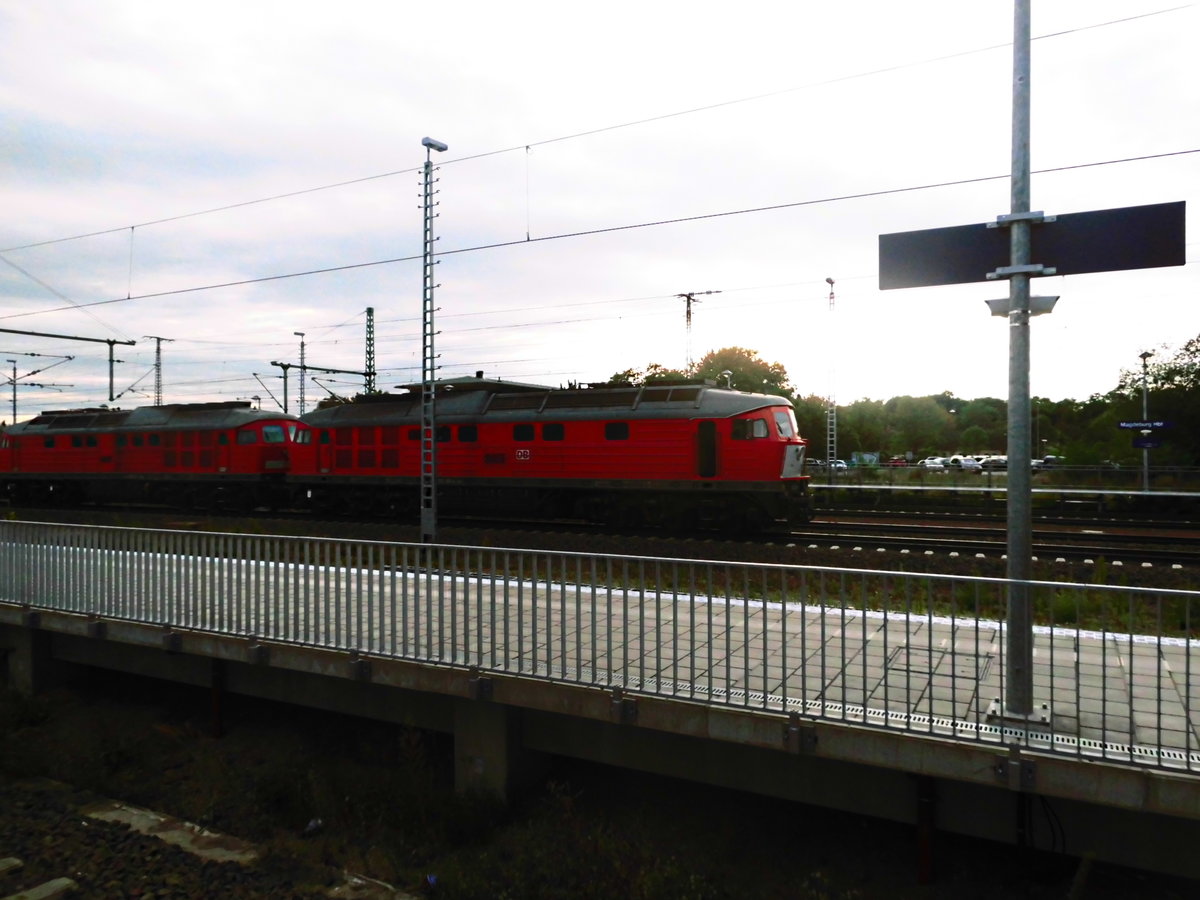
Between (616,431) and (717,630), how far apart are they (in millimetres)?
12125

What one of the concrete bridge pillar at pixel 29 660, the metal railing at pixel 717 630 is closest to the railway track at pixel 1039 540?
the metal railing at pixel 717 630

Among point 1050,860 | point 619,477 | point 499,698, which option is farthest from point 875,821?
point 619,477

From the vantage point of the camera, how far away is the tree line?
35.2 metres

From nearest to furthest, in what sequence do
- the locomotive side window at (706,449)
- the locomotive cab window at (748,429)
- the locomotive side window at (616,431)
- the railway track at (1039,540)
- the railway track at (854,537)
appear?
the railway track at (1039,540)
the railway track at (854,537)
the locomotive cab window at (748,429)
the locomotive side window at (706,449)
the locomotive side window at (616,431)

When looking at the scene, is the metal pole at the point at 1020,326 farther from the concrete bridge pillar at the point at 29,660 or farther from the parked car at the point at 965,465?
the parked car at the point at 965,465

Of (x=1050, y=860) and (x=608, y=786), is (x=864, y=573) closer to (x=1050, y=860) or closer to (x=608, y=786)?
(x=1050, y=860)

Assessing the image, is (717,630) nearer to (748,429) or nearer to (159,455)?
(748,429)

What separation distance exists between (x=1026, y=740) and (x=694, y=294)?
3261 centimetres

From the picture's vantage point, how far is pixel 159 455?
92.7 feet

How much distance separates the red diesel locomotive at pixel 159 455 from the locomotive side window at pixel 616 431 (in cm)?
1032

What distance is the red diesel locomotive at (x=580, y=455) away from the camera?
18078mm

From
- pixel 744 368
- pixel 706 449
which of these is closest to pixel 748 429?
pixel 706 449

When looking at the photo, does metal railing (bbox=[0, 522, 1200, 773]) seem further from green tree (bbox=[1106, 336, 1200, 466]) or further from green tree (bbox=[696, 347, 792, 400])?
green tree (bbox=[696, 347, 792, 400])

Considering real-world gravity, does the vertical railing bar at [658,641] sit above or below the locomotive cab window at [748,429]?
below
